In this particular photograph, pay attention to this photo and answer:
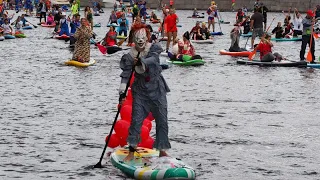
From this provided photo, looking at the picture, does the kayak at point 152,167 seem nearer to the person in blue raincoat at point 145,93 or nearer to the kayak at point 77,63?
the person in blue raincoat at point 145,93

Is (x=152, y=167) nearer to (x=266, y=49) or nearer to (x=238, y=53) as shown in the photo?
(x=266, y=49)

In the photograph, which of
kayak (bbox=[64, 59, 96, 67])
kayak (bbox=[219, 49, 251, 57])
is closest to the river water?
kayak (bbox=[64, 59, 96, 67])

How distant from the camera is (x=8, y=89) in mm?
24562

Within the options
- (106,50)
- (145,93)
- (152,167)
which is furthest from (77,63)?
(152,167)

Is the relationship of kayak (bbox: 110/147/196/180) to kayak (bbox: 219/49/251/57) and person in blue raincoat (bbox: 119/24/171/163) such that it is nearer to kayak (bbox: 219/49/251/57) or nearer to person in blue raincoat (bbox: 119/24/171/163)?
person in blue raincoat (bbox: 119/24/171/163)

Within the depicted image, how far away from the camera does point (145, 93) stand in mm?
12969

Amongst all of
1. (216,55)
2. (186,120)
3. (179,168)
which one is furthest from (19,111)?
(216,55)

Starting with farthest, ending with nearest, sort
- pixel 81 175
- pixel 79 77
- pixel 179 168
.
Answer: pixel 79 77, pixel 81 175, pixel 179 168

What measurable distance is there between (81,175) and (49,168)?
71 cm

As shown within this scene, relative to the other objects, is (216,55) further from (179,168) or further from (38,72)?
(179,168)

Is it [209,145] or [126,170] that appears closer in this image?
[126,170]

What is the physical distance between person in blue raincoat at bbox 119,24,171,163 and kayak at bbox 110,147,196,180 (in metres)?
0.16

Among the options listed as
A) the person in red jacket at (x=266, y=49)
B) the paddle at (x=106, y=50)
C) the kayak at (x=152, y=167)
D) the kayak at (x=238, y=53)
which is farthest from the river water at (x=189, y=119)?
the kayak at (x=238, y=53)

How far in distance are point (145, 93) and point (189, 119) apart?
6.00 meters
